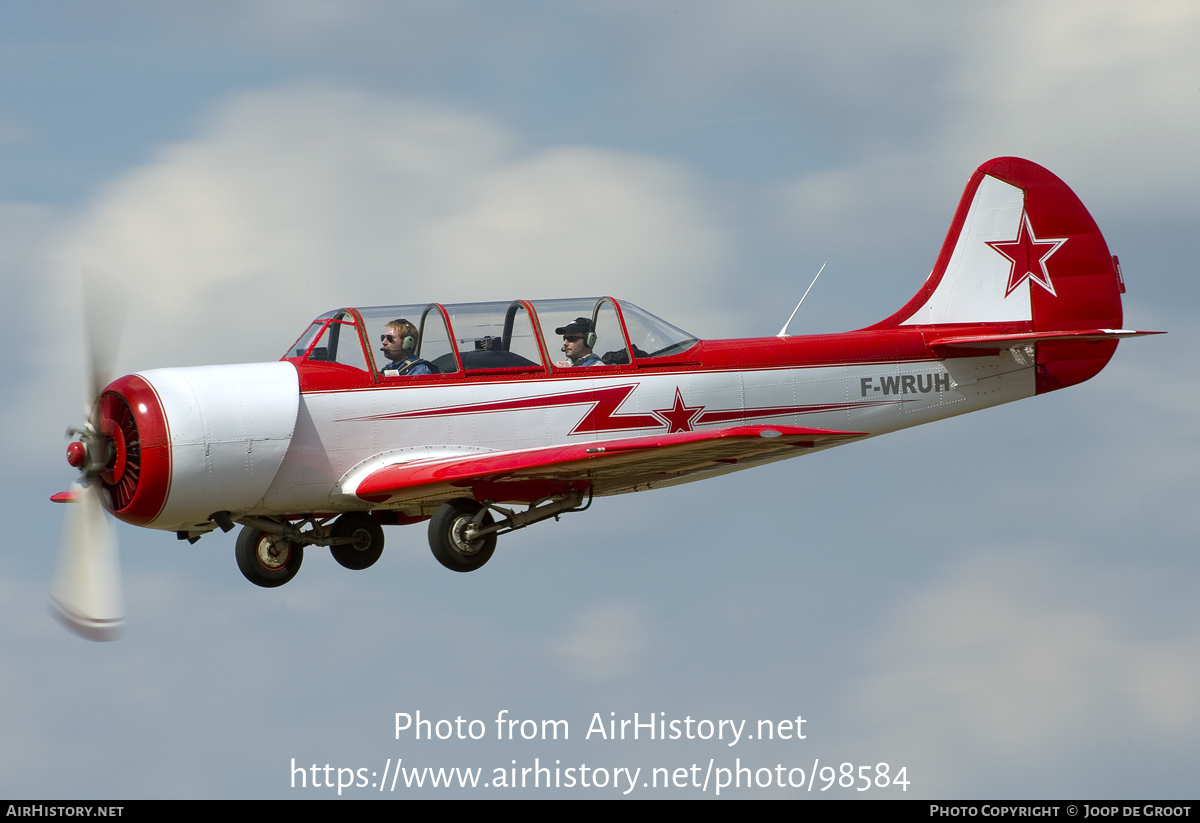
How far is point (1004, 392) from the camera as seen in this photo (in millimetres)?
17328

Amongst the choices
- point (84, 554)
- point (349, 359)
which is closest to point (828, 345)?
point (349, 359)

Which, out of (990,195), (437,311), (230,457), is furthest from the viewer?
Answer: (990,195)

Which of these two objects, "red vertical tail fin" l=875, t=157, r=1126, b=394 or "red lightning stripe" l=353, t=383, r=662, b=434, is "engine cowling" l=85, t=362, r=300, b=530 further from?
"red vertical tail fin" l=875, t=157, r=1126, b=394

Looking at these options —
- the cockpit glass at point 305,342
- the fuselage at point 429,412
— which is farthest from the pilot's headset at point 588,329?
the cockpit glass at point 305,342

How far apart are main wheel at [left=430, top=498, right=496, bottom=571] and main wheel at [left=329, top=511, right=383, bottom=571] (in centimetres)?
109

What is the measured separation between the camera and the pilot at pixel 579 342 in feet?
49.6

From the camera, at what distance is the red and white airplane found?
13625mm

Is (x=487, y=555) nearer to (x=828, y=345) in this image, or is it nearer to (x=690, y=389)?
(x=690, y=389)

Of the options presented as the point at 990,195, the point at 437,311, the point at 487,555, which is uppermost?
the point at 990,195

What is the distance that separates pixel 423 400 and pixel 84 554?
125 inches

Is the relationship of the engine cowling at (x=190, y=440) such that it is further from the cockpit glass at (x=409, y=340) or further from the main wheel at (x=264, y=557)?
the cockpit glass at (x=409, y=340)

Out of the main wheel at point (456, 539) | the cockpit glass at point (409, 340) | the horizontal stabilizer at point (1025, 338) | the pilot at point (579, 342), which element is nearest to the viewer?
the main wheel at point (456, 539)

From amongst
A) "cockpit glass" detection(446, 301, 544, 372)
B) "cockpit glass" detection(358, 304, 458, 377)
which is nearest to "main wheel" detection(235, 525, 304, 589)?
"cockpit glass" detection(358, 304, 458, 377)

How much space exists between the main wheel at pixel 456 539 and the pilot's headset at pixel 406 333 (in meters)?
1.50
